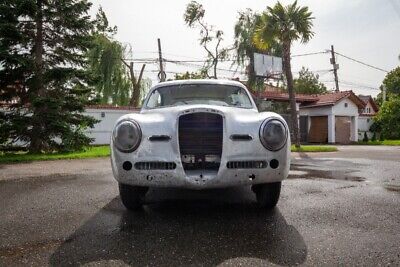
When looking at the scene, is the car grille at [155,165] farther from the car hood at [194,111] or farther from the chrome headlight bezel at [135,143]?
the car hood at [194,111]

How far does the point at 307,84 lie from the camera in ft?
176

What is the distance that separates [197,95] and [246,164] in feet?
6.07

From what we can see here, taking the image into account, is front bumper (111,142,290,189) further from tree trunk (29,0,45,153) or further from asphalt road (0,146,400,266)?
tree trunk (29,0,45,153)

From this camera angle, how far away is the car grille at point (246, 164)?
11.8 ft

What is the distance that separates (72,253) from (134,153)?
3.88ft

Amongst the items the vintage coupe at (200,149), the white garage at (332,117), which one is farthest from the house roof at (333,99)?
the vintage coupe at (200,149)

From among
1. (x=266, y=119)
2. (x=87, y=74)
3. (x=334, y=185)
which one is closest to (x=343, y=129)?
(x=87, y=74)

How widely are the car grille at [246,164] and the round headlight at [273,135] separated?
7.4 inches

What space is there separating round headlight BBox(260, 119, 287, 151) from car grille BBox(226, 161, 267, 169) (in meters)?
0.19

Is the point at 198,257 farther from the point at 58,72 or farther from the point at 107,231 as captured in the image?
the point at 58,72

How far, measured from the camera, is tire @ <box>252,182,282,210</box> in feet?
13.4

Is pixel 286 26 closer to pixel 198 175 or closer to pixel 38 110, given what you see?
pixel 38 110

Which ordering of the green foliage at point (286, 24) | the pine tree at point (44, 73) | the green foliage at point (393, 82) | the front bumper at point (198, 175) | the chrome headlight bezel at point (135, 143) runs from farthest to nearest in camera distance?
the green foliage at point (393, 82), the green foliage at point (286, 24), the pine tree at point (44, 73), the chrome headlight bezel at point (135, 143), the front bumper at point (198, 175)

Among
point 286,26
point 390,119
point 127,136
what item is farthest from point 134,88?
point 127,136
